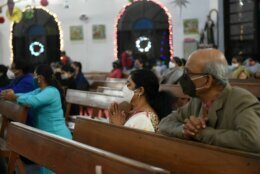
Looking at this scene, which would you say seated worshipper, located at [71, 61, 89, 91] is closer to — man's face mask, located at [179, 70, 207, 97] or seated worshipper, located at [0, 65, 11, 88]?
seated worshipper, located at [0, 65, 11, 88]

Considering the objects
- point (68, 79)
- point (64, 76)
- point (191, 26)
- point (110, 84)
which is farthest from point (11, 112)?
point (191, 26)

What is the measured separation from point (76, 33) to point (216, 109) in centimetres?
1549

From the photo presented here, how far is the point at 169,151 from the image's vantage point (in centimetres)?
275

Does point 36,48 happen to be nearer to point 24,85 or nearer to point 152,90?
point 24,85

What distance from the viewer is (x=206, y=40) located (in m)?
14.9

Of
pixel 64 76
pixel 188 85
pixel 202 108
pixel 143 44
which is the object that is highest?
pixel 143 44

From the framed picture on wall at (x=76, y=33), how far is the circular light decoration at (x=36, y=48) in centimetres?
144

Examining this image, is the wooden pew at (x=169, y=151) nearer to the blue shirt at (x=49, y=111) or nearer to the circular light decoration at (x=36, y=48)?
the blue shirt at (x=49, y=111)

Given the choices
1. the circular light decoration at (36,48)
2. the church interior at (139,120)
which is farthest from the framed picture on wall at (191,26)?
the circular light decoration at (36,48)

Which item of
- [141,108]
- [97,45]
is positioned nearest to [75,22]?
[97,45]

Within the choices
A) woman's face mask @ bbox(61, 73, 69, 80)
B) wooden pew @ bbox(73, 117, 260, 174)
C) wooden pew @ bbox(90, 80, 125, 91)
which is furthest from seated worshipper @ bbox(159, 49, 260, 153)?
woman's face mask @ bbox(61, 73, 69, 80)

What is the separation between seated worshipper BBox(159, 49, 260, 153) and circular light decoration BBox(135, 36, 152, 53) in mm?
13650

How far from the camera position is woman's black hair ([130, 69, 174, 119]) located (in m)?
3.88

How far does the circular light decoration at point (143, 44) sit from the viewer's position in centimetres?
1672
